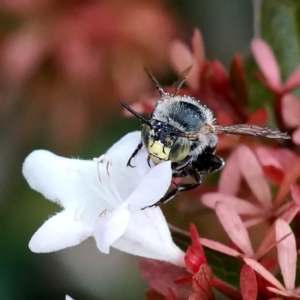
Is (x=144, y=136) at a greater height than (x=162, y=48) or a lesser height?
lesser

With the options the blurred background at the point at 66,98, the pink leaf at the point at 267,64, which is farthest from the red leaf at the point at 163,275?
the blurred background at the point at 66,98

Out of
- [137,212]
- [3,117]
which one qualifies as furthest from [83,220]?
[3,117]

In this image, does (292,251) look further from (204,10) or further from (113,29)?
(204,10)

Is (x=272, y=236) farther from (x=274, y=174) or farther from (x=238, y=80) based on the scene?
(x=238, y=80)

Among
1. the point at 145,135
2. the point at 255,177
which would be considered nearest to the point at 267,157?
the point at 255,177

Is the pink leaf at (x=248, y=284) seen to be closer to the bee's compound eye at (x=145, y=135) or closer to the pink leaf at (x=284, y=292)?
the pink leaf at (x=284, y=292)

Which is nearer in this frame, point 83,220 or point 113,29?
point 83,220

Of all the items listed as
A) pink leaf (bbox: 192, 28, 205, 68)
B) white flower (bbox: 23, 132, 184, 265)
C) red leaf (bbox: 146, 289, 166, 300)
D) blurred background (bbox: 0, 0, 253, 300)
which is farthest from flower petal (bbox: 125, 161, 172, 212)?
blurred background (bbox: 0, 0, 253, 300)

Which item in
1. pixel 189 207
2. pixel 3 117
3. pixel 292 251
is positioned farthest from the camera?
pixel 3 117
